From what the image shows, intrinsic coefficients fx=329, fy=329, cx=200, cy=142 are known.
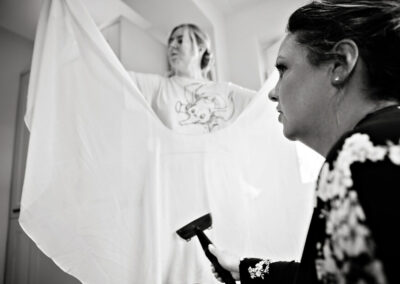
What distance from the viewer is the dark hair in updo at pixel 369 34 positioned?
484 millimetres

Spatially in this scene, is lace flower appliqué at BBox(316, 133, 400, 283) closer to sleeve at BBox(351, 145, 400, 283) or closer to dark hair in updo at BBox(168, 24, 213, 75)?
sleeve at BBox(351, 145, 400, 283)

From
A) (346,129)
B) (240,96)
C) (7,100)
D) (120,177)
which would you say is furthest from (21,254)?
(346,129)

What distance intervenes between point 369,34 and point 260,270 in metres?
0.52

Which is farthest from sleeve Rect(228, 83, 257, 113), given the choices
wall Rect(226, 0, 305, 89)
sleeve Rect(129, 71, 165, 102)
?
wall Rect(226, 0, 305, 89)

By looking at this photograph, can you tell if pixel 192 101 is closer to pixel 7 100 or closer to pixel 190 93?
pixel 190 93

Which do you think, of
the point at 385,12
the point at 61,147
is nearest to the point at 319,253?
the point at 385,12

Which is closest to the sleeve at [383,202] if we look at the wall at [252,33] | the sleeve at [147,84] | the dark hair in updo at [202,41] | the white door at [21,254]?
the sleeve at [147,84]

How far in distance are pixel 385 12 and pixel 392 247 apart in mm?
360

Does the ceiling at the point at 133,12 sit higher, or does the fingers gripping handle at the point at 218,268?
the ceiling at the point at 133,12

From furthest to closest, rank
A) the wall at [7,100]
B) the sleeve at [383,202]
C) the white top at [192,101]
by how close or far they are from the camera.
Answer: the wall at [7,100] → the white top at [192,101] → the sleeve at [383,202]

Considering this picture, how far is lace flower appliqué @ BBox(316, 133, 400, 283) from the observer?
1.07ft

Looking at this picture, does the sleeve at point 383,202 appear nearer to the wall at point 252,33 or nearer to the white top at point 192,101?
the white top at point 192,101

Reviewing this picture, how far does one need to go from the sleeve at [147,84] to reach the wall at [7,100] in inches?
39.9

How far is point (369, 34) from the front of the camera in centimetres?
49
